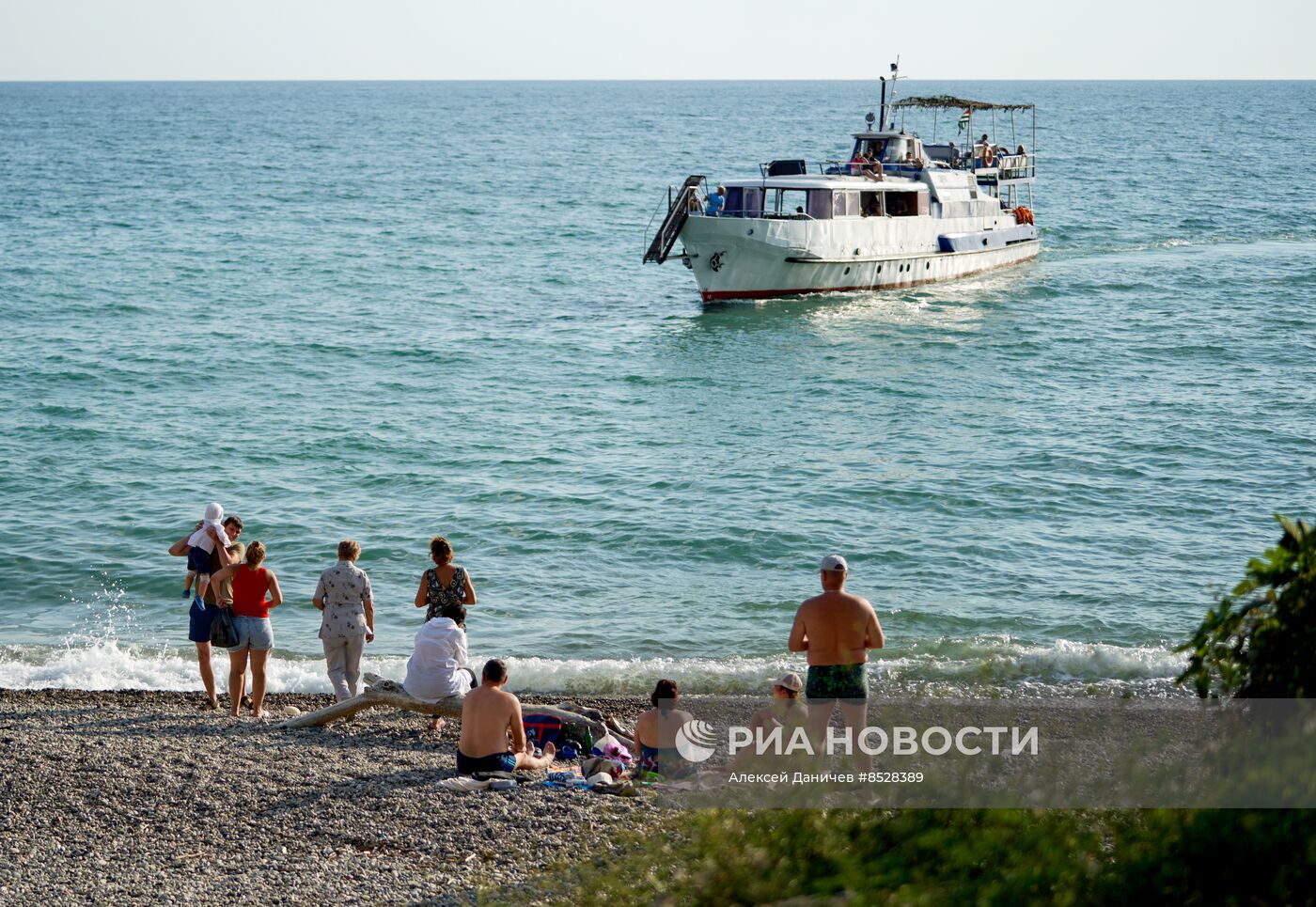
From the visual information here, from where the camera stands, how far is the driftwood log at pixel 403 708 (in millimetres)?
10539

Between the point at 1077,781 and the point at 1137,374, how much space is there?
24.4m

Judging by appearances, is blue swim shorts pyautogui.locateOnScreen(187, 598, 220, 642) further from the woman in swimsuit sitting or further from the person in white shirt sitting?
the woman in swimsuit sitting

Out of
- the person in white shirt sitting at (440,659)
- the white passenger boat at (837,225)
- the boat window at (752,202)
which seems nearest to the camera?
the person in white shirt sitting at (440,659)

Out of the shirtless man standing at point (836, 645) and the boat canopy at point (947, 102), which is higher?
the boat canopy at point (947, 102)

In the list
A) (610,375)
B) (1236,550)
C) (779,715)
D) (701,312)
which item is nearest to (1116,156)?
(701,312)

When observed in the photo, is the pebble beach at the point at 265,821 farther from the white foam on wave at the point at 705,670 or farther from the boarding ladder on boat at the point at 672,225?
the boarding ladder on boat at the point at 672,225

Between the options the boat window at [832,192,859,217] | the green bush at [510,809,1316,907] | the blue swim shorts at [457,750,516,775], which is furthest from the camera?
the boat window at [832,192,859,217]

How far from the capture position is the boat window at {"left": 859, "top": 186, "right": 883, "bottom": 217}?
35750mm

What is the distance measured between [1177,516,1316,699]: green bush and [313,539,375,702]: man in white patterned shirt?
695cm

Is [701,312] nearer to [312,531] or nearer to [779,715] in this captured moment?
[312,531]

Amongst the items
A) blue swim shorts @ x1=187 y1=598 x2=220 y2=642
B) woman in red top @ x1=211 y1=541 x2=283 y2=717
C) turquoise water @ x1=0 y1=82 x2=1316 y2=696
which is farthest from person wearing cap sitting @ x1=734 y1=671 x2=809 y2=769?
blue swim shorts @ x1=187 y1=598 x2=220 y2=642

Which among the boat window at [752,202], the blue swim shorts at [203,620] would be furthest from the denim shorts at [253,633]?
the boat window at [752,202]

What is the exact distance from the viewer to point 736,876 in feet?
19.6

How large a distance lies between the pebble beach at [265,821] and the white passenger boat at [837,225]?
987 inches
